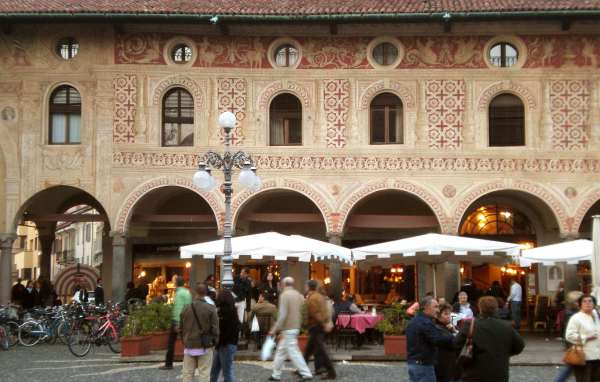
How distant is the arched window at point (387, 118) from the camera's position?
26.2 metres

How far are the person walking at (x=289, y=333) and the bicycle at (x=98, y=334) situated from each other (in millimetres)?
6273

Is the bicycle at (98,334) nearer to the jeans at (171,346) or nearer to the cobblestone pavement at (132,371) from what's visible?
the cobblestone pavement at (132,371)

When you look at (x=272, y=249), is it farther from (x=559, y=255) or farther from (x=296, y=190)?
(x=559, y=255)

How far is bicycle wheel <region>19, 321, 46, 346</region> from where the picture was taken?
22.0 meters

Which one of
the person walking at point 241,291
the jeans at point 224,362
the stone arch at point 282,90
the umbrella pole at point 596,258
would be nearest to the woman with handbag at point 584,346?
the jeans at point 224,362

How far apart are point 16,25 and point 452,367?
64.5 ft

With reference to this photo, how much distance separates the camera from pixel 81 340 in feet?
67.4

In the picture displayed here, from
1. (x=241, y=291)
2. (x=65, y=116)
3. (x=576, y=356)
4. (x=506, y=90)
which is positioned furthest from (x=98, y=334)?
(x=506, y=90)

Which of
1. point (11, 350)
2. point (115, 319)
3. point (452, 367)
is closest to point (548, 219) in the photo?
point (115, 319)

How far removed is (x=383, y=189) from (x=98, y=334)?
30.0 feet

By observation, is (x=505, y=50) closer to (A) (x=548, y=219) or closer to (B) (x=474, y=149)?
(B) (x=474, y=149)

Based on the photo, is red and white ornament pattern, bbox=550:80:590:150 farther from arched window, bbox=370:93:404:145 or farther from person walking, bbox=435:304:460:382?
person walking, bbox=435:304:460:382

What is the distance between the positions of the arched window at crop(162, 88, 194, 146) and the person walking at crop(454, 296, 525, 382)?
58.8 feet

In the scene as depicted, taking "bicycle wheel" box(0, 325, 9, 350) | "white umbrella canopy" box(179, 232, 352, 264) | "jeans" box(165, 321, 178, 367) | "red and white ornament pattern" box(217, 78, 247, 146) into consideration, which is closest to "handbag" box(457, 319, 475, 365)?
"jeans" box(165, 321, 178, 367)
